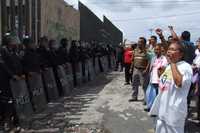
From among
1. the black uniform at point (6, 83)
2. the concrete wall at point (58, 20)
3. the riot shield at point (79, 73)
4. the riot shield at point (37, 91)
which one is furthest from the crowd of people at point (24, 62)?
the concrete wall at point (58, 20)

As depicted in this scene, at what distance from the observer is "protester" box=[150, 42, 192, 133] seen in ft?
20.3

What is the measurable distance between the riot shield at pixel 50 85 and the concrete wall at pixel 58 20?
10.9 m

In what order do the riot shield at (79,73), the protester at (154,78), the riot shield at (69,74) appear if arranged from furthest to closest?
the riot shield at (79,73)
the riot shield at (69,74)
the protester at (154,78)

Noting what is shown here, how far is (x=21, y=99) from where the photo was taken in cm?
1173

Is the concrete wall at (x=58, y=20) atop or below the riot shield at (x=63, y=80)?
atop

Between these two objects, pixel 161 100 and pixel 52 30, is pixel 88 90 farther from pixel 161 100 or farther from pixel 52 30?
pixel 161 100

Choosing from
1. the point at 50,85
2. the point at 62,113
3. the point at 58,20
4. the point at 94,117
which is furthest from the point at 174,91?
the point at 58,20

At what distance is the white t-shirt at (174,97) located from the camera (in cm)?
623

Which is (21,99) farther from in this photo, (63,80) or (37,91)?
(63,80)

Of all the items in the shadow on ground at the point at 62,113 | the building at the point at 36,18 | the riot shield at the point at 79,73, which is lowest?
the shadow on ground at the point at 62,113

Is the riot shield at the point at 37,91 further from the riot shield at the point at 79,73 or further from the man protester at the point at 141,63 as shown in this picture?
the riot shield at the point at 79,73

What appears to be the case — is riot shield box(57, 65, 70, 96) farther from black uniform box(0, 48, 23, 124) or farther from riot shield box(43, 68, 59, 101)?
black uniform box(0, 48, 23, 124)

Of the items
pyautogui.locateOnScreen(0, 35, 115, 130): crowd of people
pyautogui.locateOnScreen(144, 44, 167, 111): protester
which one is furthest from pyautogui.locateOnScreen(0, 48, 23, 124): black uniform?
pyautogui.locateOnScreen(144, 44, 167, 111): protester

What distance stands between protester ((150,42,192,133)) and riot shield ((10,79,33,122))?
5.35 metres
